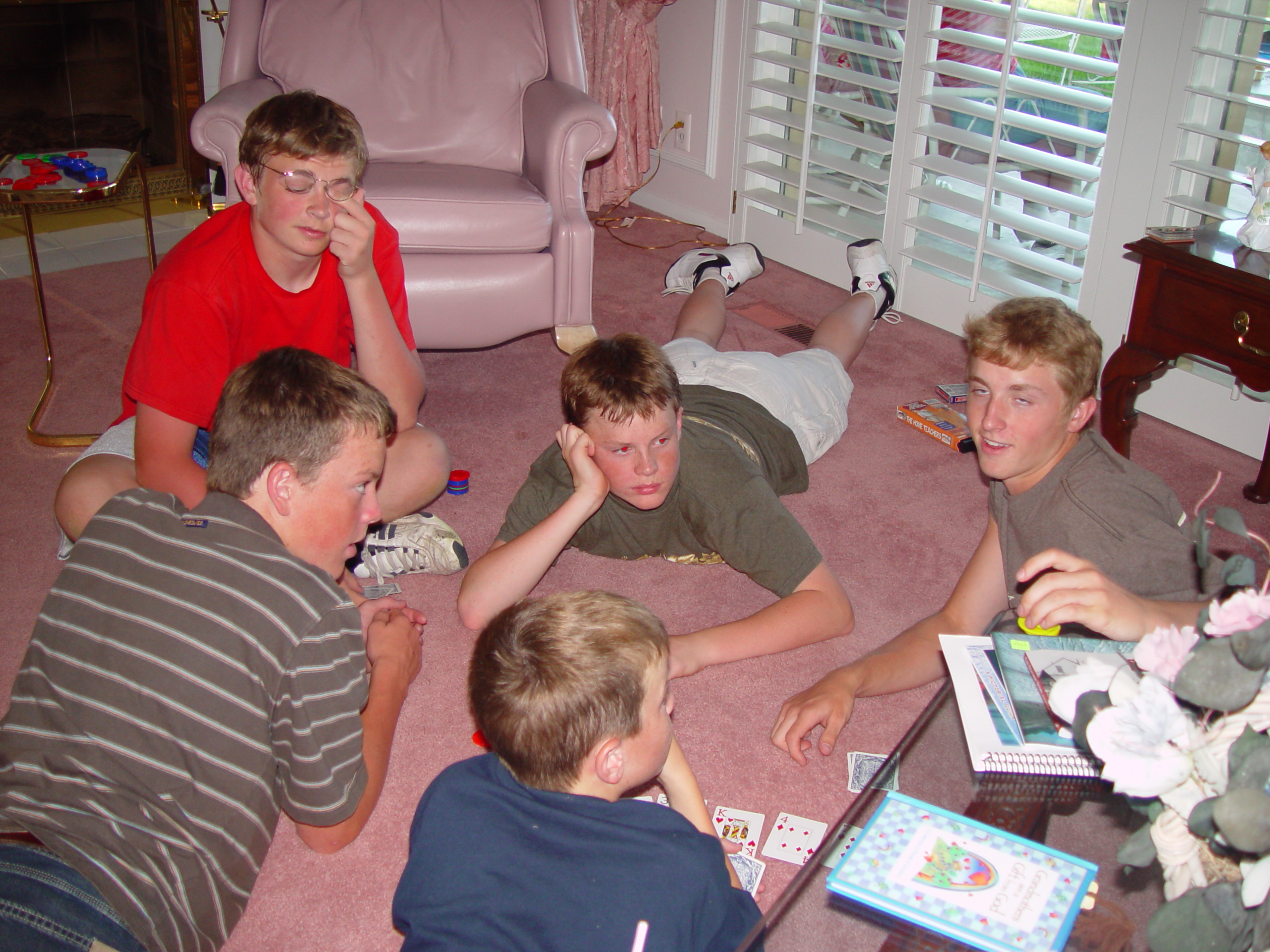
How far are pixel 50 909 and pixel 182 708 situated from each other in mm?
234

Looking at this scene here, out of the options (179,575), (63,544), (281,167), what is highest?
(281,167)

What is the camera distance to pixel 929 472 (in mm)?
2781

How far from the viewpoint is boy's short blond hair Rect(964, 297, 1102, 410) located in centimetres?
174

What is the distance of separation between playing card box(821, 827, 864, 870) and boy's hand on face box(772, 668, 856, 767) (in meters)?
0.61

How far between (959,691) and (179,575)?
0.95 metres

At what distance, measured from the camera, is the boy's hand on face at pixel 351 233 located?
211 centimetres

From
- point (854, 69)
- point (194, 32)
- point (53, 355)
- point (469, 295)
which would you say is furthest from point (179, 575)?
point (194, 32)

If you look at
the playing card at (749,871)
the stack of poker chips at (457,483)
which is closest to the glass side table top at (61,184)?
the stack of poker chips at (457,483)

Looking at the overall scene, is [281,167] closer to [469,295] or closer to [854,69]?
[469,295]

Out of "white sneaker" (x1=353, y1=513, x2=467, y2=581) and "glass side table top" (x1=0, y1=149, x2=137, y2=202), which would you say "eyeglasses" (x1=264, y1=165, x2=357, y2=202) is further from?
"glass side table top" (x1=0, y1=149, x2=137, y2=202)

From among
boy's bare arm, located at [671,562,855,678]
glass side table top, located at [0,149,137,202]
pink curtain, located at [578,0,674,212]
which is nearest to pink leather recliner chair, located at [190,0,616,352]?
glass side table top, located at [0,149,137,202]

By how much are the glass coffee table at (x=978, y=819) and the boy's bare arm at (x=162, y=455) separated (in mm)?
1334

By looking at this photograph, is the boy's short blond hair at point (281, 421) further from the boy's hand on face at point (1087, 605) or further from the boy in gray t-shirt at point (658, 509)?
the boy's hand on face at point (1087, 605)

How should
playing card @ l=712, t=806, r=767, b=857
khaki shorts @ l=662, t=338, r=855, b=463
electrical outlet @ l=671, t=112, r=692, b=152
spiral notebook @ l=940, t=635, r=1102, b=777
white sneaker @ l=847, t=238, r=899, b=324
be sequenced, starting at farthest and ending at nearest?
1. electrical outlet @ l=671, t=112, r=692, b=152
2. white sneaker @ l=847, t=238, r=899, b=324
3. khaki shorts @ l=662, t=338, r=855, b=463
4. playing card @ l=712, t=806, r=767, b=857
5. spiral notebook @ l=940, t=635, r=1102, b=777
